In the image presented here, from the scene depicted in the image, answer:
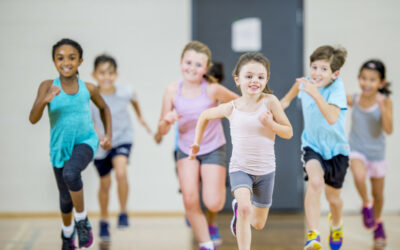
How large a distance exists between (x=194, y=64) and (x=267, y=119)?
3.72 ft

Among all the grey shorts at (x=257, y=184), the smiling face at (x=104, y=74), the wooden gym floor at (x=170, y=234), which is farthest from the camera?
the smiling face at (x=104, y=74)

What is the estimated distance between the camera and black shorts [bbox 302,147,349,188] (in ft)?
13.0

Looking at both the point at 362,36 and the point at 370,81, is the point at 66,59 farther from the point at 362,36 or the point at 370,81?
the point at 362,36

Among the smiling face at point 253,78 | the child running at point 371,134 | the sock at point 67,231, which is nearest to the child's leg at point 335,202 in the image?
the child running at point 371,134

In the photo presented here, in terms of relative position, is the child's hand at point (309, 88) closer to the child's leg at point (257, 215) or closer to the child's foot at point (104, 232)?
the child's leg at point (257, 215)

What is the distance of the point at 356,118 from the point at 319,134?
1490mm

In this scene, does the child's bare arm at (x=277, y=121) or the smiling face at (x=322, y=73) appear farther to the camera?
the smiling face at (x=322, y=73)

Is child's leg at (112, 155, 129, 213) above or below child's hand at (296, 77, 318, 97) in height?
below

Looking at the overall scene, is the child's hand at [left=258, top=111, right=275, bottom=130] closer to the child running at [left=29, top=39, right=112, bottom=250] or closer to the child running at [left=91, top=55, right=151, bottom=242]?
the child running at [left=29, top=39, right=112, bottom=250]

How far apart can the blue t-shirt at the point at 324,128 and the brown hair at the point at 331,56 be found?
0.40 ft

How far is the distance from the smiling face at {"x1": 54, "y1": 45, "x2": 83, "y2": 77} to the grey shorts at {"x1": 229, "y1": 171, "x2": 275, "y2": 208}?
4.24 ft

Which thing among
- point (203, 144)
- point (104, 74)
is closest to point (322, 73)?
point (203, 144)

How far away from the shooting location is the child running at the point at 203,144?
4102 millimetres

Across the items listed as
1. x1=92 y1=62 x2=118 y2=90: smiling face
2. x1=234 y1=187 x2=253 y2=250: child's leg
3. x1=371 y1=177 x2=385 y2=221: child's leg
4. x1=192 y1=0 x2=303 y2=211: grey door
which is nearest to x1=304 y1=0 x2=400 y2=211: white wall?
x1=192 y1=0 x2=303 y2=211: grey door
